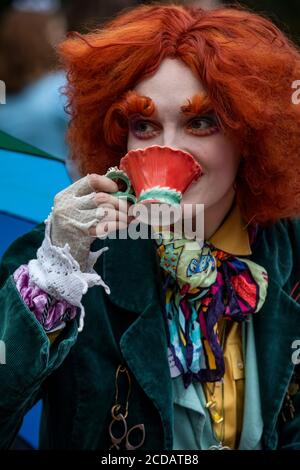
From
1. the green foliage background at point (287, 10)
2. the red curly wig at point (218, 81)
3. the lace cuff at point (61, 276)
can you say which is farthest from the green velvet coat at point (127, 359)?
the green foliage background at point (287, 10)

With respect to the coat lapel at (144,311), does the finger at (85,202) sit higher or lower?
higher

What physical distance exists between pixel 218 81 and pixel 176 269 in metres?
0.40

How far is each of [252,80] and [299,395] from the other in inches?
28.7

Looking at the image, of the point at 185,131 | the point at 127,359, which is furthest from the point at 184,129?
the point at 127,359

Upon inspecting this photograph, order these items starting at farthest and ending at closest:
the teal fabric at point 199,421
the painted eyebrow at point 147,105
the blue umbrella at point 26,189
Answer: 1. the blue umbrella at point 26,189
2. the teal fabric at point 199,421
3. the painted eyebrow at point 147,105

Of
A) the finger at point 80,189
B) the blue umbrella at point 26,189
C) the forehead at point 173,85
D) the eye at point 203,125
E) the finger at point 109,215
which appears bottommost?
the blue umbrella at point 26,189

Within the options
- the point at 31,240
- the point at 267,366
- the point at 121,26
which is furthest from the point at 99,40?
the point at 267,366

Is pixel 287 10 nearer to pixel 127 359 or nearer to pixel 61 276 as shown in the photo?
pixel 127 359

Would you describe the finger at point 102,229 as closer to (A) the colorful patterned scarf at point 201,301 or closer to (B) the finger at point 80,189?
(B) the finger at point 80,189

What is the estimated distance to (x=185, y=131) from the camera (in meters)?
1.69

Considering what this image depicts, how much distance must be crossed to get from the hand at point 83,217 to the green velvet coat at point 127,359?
0.16 meters

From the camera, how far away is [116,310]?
1800 mm

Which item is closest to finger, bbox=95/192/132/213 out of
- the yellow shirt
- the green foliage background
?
the yellow shirt

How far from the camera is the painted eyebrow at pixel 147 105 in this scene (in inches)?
65.1
